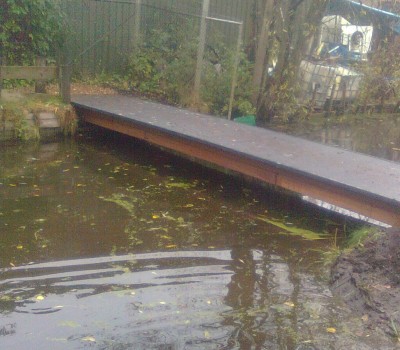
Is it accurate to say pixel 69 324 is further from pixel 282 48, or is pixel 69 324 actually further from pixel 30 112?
pixel 282 48

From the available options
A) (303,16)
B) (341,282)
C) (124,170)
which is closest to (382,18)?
(303,16)

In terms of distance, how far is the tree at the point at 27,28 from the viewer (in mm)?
11797

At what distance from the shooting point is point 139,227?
7.13 m

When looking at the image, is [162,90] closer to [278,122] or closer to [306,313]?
[278,122]

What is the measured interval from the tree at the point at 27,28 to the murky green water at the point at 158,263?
3.42 metres

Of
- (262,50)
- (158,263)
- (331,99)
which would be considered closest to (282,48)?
(262,50)

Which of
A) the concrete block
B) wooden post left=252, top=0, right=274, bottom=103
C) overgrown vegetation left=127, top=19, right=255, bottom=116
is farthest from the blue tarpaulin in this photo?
the concrete block

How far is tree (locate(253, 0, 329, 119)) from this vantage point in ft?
43.2

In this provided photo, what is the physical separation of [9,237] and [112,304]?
1.86 metres

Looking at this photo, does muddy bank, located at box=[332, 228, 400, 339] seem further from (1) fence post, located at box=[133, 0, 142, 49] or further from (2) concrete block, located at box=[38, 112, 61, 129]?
(1) fence post, located at box=[133, 0, 142, 49]

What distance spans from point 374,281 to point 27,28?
892 cm

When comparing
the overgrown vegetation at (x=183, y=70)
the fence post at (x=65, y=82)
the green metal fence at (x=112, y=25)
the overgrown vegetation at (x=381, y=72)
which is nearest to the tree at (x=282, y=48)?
the overgrown vegetation at (x=183, y=70)

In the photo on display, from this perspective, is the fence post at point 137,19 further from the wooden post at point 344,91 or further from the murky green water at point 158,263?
the murky green water at point 158,263

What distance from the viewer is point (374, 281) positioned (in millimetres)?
5488
